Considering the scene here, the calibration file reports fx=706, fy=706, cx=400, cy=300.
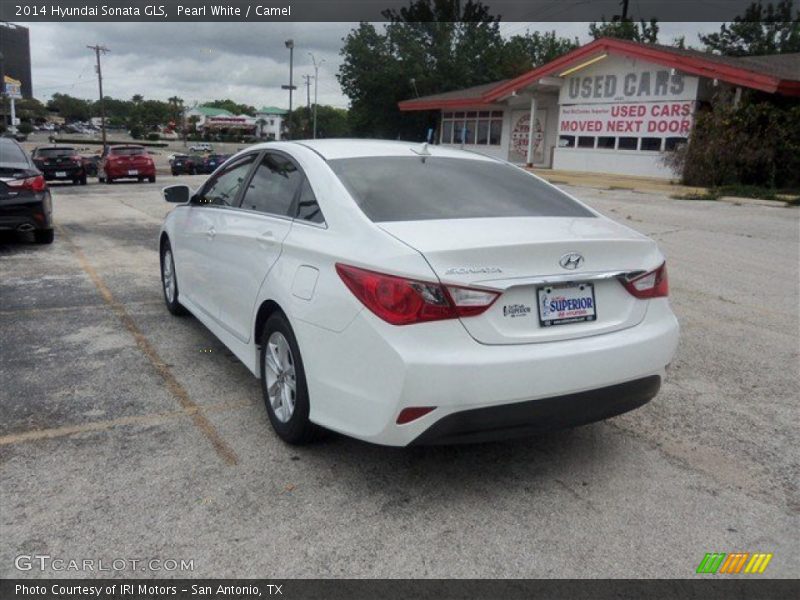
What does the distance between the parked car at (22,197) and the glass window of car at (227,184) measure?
17.2 ft

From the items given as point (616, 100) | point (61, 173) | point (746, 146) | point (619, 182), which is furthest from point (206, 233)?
point (616, 100)

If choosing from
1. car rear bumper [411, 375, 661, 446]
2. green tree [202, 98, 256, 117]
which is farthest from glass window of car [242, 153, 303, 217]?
green tree [202, 98, 256, 117]

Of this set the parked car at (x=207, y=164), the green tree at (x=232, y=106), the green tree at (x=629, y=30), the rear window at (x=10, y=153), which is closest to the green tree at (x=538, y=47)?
the green tree at (x=629, y=30)

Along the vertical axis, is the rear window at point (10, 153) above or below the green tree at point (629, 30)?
below

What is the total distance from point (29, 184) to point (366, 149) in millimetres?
7187

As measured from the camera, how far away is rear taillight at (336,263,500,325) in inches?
117

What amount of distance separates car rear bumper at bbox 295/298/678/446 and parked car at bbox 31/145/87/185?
2461 cm

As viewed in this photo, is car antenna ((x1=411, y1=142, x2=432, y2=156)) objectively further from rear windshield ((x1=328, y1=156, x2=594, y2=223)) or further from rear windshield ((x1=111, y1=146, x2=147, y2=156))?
rear windshield ((x1=111, y1=146, x2=147, y2=156))

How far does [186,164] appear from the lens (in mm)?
Result: 38781

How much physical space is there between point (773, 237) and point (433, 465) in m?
10.5

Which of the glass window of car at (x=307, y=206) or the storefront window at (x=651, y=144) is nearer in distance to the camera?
the glass window of car at (x=307, y=206)

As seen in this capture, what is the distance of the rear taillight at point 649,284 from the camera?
136 inches

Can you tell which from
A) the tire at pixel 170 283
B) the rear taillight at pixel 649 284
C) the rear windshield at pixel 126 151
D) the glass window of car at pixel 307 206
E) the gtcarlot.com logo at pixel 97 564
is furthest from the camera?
the rear windshield at pixel 126 151

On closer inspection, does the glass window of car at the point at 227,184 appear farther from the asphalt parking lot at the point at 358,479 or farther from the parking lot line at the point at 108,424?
the parking lot line at the point at 108,424
